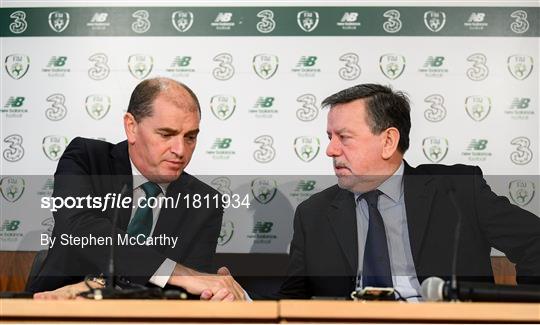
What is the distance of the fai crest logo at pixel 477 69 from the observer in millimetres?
3748

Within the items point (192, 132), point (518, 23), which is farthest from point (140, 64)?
point (518, 23)

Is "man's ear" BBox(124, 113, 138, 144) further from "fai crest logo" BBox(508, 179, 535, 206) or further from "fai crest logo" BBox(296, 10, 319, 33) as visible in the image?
"fai crest logo" BBox(508, 179, 535, 206)

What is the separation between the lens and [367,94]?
3.63 m

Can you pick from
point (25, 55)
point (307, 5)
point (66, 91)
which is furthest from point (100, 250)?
point (307, 5)

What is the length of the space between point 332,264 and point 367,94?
821 millimetres

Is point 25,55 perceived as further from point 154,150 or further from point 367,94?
point 367,94

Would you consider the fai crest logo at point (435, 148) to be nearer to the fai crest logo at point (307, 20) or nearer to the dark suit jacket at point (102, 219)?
the fai crest logo at point (307, 20)

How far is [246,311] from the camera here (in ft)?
6.95

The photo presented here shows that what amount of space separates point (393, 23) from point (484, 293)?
1.81m

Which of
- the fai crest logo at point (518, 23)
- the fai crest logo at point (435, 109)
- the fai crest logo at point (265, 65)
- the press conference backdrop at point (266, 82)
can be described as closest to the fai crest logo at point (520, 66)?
the press conference backdrop at point (266, 82)

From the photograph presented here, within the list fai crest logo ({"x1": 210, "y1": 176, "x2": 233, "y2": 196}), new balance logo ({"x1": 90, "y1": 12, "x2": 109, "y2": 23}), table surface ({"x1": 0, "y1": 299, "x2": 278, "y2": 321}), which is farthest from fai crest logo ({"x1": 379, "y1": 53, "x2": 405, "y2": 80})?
table surface ({"x1": 0, "y1": 299, "x2": 278, "y2": 321})

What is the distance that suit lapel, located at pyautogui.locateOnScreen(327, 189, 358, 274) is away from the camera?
11.2ft

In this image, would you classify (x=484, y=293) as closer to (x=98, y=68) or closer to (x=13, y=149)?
(x=98, y=68)

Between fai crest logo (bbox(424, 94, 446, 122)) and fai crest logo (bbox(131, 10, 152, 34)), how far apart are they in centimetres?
141
